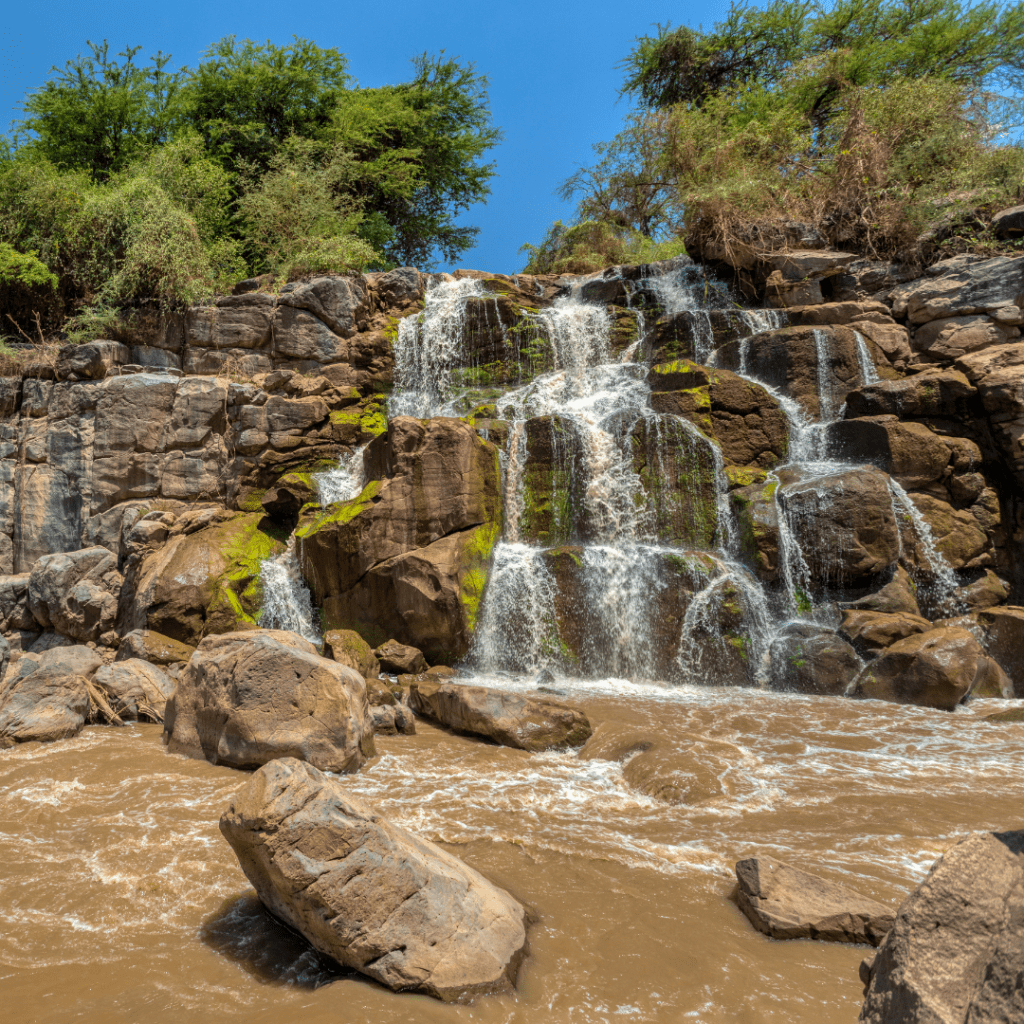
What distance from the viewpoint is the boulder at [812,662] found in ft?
26.9

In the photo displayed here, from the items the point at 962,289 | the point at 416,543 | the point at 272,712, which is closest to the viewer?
the point at 272,712

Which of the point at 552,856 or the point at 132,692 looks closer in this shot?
the point at 552,856

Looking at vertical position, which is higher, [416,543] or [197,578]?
[416,543]

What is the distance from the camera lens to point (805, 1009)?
8.87ft

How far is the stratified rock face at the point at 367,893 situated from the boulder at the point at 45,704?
4690 millimetres

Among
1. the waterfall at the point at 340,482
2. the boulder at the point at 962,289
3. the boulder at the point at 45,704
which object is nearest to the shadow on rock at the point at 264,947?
the boulder at the point at 45,704

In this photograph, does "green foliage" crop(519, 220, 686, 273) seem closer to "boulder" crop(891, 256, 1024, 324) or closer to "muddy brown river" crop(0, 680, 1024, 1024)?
"boulder" crop(891, 256, 1024, 324)

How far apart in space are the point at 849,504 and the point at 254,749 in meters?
8.07

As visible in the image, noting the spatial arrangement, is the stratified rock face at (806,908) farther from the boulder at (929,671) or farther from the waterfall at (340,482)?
the waterfall at (340,482)

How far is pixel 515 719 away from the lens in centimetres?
661

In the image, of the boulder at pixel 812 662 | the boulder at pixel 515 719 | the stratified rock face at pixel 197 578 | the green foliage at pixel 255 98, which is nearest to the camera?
the boulder at pixel 515 719

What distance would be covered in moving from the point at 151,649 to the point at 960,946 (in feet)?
33.5

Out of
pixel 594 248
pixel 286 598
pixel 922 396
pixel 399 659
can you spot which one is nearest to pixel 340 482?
pixel 286 598

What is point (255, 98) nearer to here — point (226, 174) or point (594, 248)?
point (226, 174)
